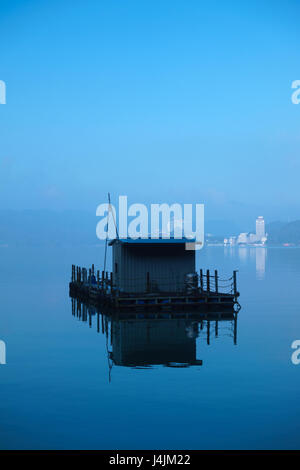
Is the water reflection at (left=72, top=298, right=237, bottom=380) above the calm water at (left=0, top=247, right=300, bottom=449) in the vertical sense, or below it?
above

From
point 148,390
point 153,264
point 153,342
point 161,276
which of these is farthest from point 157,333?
point 148,390

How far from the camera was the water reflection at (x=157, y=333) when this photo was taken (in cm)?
2820

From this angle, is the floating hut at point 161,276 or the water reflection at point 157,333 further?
the floating hut at point 161,276

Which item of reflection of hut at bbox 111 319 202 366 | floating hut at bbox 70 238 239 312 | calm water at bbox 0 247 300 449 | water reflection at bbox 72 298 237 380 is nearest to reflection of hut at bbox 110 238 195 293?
floating hut at bbox 70 238 239 312

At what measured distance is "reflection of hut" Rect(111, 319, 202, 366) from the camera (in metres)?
28.0

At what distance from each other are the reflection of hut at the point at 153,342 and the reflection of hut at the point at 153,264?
160 inches

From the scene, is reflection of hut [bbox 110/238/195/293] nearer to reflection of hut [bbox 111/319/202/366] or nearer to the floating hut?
the floating hut

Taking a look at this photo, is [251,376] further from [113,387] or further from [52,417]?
[52,417]

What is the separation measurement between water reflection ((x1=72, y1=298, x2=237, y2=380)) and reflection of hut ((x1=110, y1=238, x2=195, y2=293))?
8.01 ft

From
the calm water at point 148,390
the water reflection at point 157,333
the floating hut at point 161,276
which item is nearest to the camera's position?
the calm water at point 148,390

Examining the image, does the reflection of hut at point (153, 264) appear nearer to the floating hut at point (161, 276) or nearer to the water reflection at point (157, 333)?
the floating hut at point (161, 276)

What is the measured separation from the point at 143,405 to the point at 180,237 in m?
25.9

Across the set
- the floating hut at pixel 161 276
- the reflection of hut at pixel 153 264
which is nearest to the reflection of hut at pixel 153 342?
the floating hut at pixel 161 276

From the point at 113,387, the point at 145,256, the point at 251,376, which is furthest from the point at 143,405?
the point at 145,256
